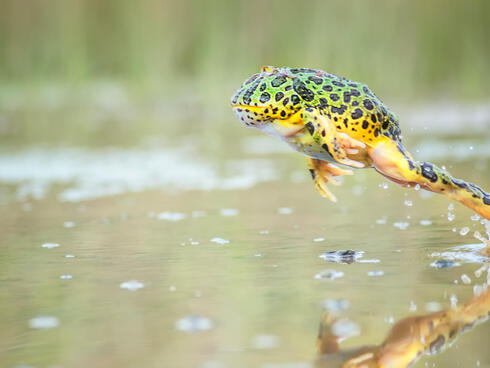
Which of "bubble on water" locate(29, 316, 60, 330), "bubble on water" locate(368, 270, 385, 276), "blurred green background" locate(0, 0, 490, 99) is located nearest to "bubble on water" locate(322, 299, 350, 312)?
"bubble on water" locate(368, 270, 385, 276)

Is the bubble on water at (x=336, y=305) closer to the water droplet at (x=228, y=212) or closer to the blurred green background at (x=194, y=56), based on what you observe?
the water droplet at (x=228, y=212)

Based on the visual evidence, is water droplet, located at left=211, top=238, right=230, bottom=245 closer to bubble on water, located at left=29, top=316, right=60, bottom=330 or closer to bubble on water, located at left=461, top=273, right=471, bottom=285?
bubble on water, located at left=461, top=273, right=471, bottom=285

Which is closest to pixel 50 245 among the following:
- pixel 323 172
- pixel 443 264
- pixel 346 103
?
pixel 323 172

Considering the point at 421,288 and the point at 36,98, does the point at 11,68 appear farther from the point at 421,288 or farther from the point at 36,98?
the point at 421,288

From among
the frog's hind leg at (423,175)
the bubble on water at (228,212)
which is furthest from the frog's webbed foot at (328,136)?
the bubble on water at (228,212)

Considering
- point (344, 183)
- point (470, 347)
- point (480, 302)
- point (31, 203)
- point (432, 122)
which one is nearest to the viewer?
point (470, 347)

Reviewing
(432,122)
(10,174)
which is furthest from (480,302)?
(432,122)

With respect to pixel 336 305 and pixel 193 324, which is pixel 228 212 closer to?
pixel 336 305
